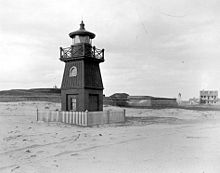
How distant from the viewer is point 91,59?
21797 millimetres

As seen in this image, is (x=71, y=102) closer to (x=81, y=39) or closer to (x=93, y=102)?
(x=93, y=102)

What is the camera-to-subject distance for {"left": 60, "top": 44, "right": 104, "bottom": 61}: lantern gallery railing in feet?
70.1

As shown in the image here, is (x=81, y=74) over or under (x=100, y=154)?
over

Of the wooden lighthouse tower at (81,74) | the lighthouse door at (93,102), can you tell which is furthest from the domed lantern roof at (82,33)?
the lighthouse door at (93,102)

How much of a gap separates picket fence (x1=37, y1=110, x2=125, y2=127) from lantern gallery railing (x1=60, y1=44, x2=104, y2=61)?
462 centimetres

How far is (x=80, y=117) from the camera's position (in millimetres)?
19578

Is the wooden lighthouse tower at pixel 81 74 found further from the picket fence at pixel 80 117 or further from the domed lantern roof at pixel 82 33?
the picket fence at pixel 80 117

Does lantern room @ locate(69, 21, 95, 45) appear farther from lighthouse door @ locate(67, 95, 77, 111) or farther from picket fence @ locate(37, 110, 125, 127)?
picket fence @ locate(37, 110, 125, 127)

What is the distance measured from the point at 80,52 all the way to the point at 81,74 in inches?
68.5

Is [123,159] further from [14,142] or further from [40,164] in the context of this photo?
[14,142]

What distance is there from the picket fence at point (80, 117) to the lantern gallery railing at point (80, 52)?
182 inches

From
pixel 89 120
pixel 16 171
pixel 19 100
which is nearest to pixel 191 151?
pixel 16 171

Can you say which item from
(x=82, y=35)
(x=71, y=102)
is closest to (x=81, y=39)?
(x=82, y=35)

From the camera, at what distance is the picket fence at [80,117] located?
19422 mm
